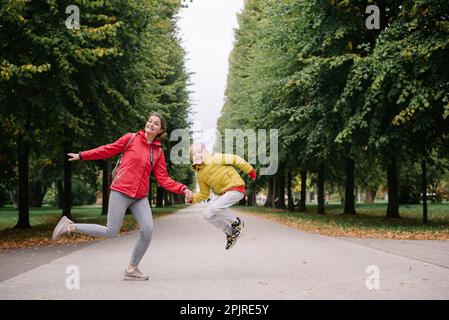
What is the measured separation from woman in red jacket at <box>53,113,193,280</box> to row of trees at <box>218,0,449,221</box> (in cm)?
921

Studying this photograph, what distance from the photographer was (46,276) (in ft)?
21.8

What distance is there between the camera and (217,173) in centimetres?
700

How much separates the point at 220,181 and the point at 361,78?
10.3 meters

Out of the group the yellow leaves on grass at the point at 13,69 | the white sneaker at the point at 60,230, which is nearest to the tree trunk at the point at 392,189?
the yellow leaves on grass at the point at 13,69

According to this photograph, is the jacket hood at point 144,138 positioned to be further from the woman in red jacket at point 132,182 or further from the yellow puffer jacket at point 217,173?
the yellow puffer jacket at point 217,173

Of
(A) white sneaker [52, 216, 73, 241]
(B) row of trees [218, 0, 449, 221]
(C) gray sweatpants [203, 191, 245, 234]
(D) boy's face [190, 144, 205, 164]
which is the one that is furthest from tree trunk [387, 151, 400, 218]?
(A) white sneaker [52, 216, 73, 241]

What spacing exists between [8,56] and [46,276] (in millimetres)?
6739

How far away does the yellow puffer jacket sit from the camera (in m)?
6.91

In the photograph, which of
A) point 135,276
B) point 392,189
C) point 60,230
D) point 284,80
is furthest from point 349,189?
point 60,230

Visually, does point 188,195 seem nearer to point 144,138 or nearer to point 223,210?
point 223,210

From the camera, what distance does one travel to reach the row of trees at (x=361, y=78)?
555 inches

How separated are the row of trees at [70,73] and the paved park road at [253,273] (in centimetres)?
415

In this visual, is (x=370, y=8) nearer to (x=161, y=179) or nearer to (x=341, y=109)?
(x=341, y=109)

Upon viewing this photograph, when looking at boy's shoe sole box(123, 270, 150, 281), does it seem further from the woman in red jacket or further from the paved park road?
the paved park road
